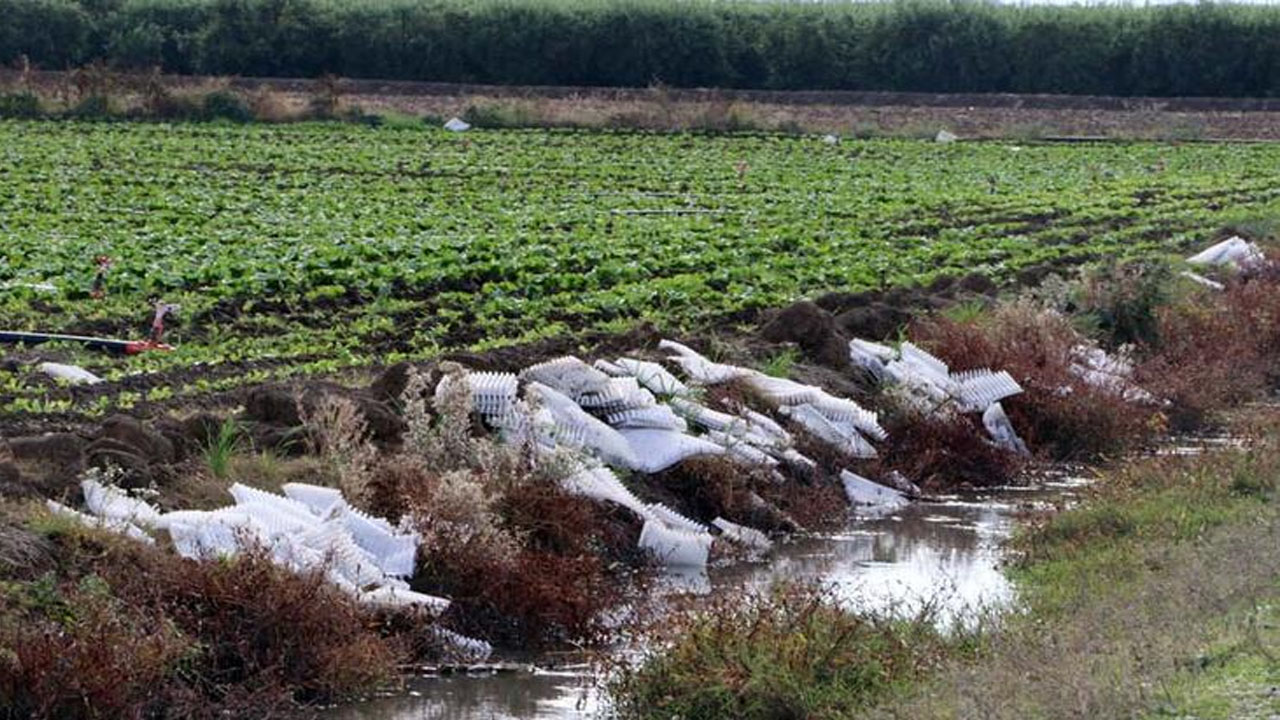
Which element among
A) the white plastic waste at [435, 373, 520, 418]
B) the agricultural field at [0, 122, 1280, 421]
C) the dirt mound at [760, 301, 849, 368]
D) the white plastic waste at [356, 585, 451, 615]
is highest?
the white plastic waste at [435, 373, 520, 418]

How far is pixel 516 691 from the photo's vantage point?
31.4ft

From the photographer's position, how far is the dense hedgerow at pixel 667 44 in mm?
58406

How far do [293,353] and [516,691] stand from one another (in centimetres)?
597

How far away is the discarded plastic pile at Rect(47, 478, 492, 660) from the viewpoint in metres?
9.55

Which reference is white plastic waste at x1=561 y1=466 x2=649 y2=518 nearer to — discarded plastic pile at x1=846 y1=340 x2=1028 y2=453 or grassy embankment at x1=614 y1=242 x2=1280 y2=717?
grassy embankment at x1=614 y1=242 x2=1280 y2=717

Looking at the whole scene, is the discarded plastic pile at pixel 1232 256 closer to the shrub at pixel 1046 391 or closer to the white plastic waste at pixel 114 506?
the shrub at pixel 1046 391

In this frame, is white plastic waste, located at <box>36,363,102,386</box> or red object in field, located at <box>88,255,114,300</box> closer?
white plastic waste, located at <box>36,363,102,386</box>

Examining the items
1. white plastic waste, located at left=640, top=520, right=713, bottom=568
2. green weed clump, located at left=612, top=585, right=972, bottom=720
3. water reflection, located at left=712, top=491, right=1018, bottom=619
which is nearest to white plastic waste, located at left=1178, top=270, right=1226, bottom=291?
water reflection, located at left=712, top=491, right=1018, bottom=619

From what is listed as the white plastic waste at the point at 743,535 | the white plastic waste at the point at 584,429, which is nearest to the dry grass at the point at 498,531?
the white plastic waste at the point at 584,429

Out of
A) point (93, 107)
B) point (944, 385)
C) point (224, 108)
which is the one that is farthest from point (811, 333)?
point (93, 107)

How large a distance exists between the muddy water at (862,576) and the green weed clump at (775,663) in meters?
0.50

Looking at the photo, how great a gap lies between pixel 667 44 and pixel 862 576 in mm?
49337

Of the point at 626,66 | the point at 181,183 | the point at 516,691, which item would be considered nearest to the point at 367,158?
the point at 181,183

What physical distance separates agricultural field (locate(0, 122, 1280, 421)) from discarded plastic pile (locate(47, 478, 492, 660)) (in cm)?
261
